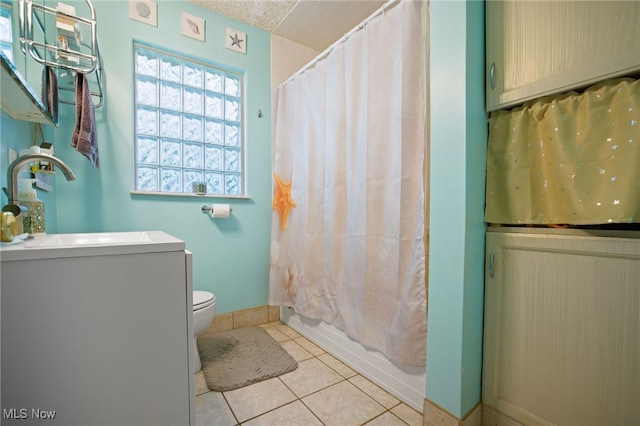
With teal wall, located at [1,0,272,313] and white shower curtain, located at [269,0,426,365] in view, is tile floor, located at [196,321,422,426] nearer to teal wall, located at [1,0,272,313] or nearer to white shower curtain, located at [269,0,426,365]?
white shower curtain, located at [269,0,426,365]

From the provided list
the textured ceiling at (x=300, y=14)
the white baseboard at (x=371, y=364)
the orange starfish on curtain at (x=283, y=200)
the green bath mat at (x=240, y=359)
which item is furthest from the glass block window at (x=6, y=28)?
the white baseboard at (x=371, y=364)

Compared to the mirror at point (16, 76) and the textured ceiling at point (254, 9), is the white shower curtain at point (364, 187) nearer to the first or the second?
the textured ceiling at point (254, 9)

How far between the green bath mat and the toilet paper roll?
0.90 metres

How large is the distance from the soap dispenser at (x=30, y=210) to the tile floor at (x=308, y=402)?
3.45 feet

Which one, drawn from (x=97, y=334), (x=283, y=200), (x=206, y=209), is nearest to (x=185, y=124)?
(x=206, y=209)

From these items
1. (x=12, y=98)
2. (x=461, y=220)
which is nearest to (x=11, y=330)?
(x=12, y=98)

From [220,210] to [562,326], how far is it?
1.96 m

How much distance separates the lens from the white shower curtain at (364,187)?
126 centimetres

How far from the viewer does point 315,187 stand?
1.86 m

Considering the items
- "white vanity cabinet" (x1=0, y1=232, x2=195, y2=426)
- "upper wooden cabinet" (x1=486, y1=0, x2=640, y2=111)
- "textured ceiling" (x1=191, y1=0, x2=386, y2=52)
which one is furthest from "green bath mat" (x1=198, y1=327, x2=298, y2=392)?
"textured ceiling" (x1=191, y1=0, x2=386, y2=52)

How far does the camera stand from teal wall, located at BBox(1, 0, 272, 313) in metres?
1.66

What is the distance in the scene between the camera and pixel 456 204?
1.07m

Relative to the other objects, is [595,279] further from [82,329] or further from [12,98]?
[12,98]

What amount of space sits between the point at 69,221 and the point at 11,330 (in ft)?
4.12
